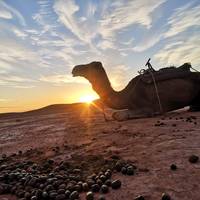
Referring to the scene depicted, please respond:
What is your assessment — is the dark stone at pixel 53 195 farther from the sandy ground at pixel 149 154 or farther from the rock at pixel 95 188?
the sandy ground at pixel 149 154

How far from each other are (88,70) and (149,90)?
11.8 feet

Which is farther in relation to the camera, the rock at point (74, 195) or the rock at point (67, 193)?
the rock at point (67, 193)

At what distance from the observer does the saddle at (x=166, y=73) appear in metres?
16.8

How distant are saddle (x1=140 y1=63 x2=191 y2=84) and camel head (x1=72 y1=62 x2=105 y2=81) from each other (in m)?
2.57

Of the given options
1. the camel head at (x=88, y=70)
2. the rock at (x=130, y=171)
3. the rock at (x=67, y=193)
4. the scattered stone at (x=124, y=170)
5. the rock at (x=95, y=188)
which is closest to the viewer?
the rock at (x=67, y=193)

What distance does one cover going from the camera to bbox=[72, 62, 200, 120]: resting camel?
16719 mm

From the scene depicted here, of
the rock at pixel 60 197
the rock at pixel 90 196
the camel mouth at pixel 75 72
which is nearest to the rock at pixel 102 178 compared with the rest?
the rock at pixel 90 196

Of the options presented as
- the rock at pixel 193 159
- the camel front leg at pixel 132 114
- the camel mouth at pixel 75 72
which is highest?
the camel mouth at pixel 75 72

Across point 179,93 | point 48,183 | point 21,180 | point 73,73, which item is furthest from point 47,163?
point 179,93

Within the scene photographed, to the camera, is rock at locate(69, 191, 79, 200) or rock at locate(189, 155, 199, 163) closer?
rock at locate(69, 191, 79, 200)

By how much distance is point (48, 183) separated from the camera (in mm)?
6008

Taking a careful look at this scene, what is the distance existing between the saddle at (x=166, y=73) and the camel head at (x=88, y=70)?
257 cm

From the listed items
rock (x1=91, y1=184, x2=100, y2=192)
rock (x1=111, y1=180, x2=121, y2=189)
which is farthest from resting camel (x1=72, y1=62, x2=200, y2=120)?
rock (x1=91, y1=184, x2=100, y2=192)

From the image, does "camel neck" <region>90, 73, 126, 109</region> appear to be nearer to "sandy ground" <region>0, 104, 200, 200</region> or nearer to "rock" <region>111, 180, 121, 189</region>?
"sandy ground" <region>0, 104, 200, 200</region>
